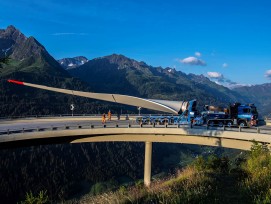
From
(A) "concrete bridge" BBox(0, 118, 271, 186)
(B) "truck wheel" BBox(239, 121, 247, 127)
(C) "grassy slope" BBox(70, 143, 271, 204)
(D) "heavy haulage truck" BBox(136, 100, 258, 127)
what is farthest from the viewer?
(D) "heavy haulage truck" BBox(136, 100, 258, 127)

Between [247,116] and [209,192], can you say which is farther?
[247,116]

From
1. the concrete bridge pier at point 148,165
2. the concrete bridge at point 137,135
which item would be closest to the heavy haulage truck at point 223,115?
the concrete bridge at point 137,135

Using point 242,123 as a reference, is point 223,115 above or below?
above

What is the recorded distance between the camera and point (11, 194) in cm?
13250

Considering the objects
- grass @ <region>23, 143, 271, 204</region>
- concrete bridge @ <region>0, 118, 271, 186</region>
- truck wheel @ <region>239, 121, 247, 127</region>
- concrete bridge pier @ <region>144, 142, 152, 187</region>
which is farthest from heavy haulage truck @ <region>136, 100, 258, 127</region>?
grass @ <region>23, 143, 271, 204</region>

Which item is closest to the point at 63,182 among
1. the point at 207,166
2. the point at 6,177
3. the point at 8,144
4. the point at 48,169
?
the point at 48,169

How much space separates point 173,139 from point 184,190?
2810 cm


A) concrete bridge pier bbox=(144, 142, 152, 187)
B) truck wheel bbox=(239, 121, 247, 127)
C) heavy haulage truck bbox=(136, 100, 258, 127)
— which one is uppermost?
heavy haulage truck bbox=(136, 100, 258, 127)

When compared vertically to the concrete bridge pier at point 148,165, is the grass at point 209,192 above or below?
above

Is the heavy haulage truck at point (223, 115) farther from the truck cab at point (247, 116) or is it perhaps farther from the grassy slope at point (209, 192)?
the grassy slope at point (209, 192)

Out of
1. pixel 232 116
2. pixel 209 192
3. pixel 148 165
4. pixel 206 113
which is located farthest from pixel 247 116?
pixel 209 192

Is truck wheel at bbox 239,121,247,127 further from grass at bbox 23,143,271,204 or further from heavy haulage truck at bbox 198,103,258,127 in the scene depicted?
grass at bbox 23,143,271,204

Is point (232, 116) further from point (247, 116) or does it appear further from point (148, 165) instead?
point (148, 165)

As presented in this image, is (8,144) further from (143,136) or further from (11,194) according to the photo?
(11,194)
